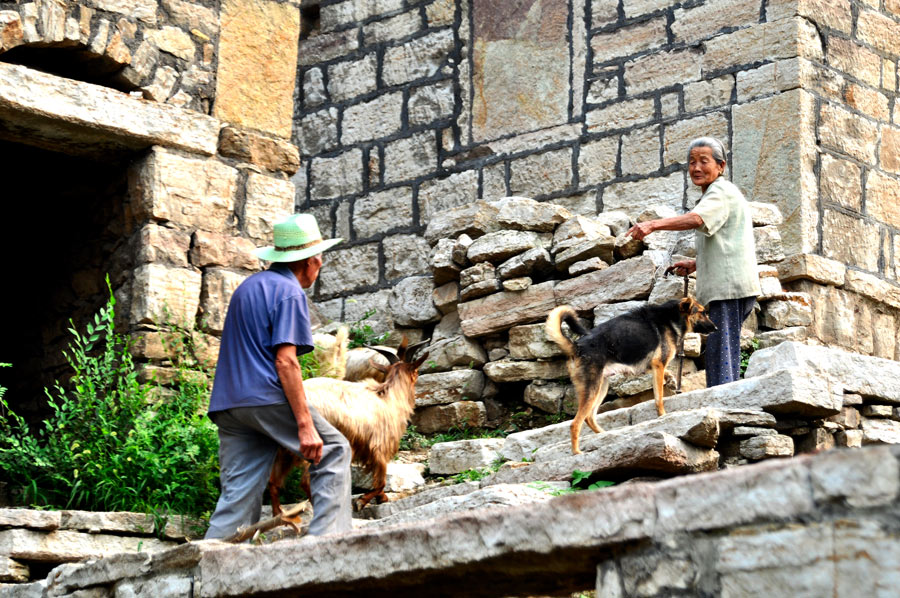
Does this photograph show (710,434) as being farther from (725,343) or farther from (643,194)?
(643,194)

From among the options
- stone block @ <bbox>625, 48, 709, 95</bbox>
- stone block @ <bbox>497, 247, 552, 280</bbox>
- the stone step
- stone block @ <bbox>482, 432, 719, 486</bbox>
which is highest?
stone block @ <bbox>625, 48, 709, 95</bbox>

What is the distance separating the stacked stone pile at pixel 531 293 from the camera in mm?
7961

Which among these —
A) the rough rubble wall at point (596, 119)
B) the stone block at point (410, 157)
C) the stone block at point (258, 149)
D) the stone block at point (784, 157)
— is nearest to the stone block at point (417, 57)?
the rough rubble wall at point (596, 119)

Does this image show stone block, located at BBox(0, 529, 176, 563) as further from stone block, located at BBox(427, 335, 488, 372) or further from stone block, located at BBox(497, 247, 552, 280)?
stone block, located at BBox(497, 247, 552, 280)

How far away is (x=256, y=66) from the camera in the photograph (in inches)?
311

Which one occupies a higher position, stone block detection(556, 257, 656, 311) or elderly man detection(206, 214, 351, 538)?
stone block detection(556, 257, 656, 311)

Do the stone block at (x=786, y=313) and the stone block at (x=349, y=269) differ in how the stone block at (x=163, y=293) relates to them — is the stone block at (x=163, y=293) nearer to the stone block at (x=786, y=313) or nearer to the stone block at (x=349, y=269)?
the stone block at (x=786, y=313)

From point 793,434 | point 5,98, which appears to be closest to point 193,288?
point 5,98

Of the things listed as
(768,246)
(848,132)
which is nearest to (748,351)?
(768,246)

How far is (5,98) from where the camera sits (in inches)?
265

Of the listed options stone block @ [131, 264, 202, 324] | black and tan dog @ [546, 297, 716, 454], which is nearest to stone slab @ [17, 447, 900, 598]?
black and tan dog @ [546, 297, 716, 454]

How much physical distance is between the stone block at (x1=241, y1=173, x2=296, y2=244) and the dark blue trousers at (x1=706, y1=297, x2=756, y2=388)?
106 inches

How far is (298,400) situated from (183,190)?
278 centimetres

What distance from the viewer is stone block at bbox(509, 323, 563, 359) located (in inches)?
323
